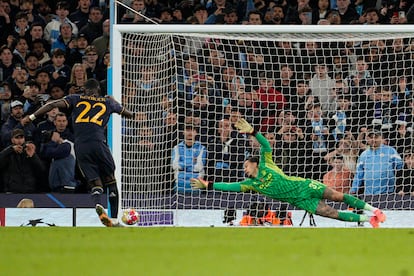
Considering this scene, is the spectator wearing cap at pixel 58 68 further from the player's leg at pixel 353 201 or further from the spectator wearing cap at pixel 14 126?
the player's leg at pixel 353 201

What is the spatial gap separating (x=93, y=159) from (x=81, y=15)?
571cm

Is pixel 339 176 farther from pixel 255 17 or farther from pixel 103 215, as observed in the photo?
pixel 103 215

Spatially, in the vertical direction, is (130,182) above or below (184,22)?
below

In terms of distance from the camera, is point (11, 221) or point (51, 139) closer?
point (11, 221)

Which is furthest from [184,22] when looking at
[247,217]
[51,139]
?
[247,217]

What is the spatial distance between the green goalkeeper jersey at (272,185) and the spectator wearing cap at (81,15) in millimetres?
5748

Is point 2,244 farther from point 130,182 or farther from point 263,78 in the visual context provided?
point 263,78

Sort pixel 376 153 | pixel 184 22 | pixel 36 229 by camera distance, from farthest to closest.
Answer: pixel 184 22
pixel 376 153
pixel 36 229

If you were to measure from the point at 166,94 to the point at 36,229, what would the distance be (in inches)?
188

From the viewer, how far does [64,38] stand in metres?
17.3

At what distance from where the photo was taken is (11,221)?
13234mm

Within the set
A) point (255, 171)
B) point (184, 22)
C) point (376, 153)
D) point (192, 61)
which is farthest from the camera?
point (184, 22)

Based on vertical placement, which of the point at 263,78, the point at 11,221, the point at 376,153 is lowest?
the point at 11,221

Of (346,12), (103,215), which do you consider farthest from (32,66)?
(103,215)
